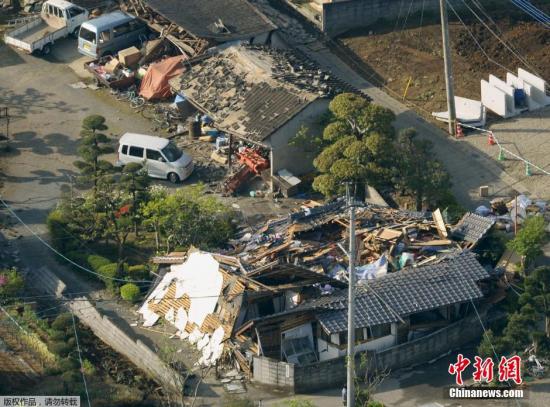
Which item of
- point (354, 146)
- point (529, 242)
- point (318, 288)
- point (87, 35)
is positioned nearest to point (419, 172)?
point (354, 146)

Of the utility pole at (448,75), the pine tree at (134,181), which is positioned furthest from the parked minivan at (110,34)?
the utility pole at (448,75)

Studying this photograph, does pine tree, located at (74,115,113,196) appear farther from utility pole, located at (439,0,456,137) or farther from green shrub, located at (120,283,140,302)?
utility pole, located at (439,0,456,137)

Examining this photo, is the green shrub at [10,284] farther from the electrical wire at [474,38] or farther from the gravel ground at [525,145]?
the electrical wire at [474,38]

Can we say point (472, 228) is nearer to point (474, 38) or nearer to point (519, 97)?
point (519, 97)

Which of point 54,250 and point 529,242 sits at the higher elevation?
point 529,242

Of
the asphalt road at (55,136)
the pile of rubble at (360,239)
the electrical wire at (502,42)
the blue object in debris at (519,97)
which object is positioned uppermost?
the electrical wire at (502,42)

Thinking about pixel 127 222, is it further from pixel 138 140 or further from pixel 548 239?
pixel 548 239
